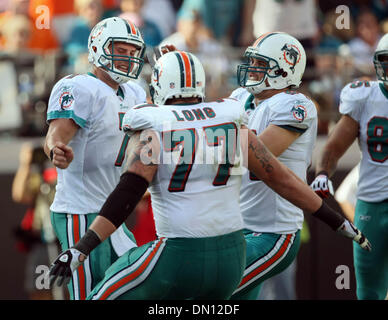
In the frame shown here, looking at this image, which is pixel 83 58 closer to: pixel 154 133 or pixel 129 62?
pixel 129 62

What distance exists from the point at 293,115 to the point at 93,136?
1197mm

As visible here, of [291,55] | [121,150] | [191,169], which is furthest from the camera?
[291,55]

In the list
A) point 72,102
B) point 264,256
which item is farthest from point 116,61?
point 264,256

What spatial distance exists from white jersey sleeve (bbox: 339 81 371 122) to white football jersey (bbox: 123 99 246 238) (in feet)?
5.54

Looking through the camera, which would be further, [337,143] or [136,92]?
[337,143]

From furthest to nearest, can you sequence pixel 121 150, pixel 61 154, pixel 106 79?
pixel 106 79
pixel 121 150
pixel 61 154

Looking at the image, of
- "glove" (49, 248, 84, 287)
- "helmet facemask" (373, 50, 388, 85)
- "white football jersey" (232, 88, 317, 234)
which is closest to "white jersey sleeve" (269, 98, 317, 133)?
"white football jersey" (232, 88, 317, 234)

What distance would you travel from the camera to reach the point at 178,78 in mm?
3979

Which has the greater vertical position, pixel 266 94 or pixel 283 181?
pixel 266 94

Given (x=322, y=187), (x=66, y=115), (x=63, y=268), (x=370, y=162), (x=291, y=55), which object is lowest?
(x=63, y=268)

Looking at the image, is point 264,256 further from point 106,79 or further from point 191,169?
point 106,79

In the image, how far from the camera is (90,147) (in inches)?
187

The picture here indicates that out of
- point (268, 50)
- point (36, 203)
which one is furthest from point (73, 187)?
point (36, 203)
